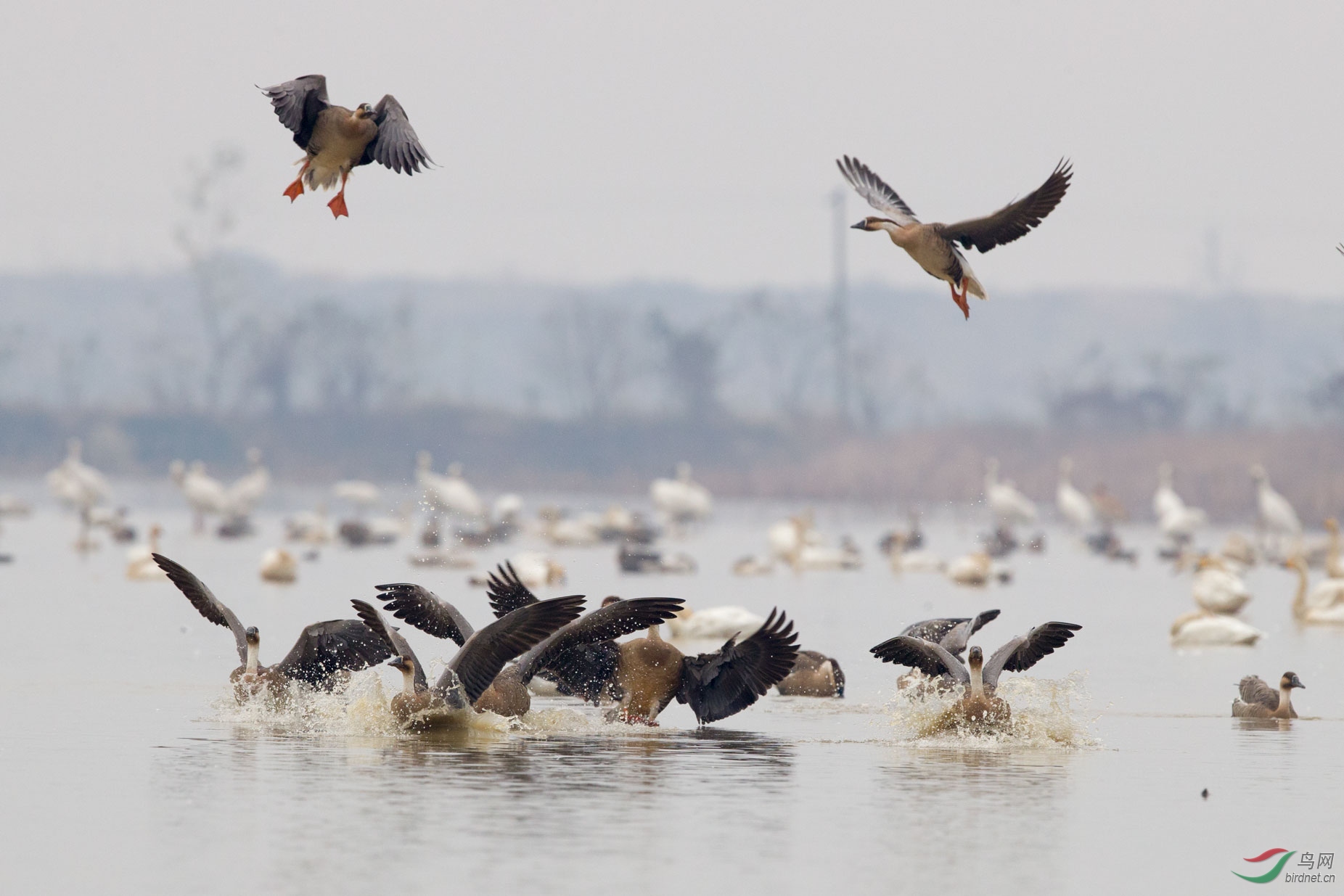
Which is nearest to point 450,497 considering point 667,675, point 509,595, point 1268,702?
point 509,595

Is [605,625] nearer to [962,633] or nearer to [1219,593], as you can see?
[962,633]

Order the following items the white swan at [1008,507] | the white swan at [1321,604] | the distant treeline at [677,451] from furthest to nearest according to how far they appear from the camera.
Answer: the distant treeline at [677,451], the white swan at [1008,507], the white swan at [1321,604]

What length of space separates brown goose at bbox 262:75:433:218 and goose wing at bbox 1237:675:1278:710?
8.02m

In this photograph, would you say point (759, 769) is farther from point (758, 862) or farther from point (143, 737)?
point (143, 737)

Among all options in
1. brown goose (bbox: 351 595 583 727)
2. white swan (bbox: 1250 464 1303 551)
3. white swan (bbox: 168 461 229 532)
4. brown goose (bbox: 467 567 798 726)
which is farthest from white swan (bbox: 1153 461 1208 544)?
brown goose (bbox: 351 595 583 727)

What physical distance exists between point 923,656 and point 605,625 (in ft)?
7.06

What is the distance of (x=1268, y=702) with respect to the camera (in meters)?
17.6

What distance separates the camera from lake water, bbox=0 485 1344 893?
10.8 meters

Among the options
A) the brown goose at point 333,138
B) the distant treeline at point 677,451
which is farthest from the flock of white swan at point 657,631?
the distant treeline at point 677,451

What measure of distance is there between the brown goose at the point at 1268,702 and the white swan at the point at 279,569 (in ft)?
55.5

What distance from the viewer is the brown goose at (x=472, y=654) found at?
14.9 meters

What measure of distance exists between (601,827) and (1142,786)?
3.82 metres

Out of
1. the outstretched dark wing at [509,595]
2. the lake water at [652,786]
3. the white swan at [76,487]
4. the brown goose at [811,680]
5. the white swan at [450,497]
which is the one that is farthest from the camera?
the white swan at [76,487]

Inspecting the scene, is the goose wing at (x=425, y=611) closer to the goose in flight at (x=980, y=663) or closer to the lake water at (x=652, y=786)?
the lake water at (x=652, y=786)
